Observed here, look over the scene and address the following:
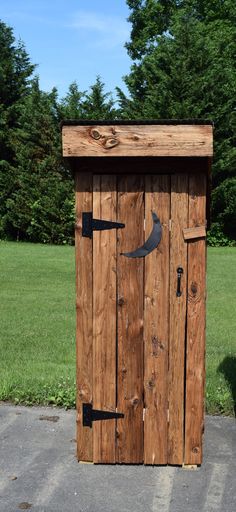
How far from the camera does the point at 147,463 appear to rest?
3490mm

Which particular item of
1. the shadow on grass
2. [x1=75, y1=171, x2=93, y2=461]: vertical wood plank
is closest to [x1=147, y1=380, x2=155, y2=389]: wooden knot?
[x1=75, y1=171, x2=93, y2=461]: vertical wood plank

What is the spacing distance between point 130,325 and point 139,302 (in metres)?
0.14

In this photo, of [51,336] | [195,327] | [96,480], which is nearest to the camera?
[96,480]

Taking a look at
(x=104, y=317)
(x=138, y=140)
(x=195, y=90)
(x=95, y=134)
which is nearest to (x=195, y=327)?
(x=104, y=317)

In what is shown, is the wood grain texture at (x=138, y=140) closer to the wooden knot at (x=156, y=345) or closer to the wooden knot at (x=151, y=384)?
the wooden knot at (x=156, y=345)

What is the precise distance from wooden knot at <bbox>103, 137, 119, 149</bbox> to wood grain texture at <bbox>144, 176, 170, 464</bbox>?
275 mm

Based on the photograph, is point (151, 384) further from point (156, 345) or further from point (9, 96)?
point (9, 96)

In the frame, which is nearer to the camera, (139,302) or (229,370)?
(139,302)

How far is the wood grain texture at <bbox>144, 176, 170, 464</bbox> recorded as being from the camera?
3.34m

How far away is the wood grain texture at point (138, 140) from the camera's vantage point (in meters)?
3.15

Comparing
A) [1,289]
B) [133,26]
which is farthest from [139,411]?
[133,26]

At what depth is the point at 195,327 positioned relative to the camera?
3396 mm

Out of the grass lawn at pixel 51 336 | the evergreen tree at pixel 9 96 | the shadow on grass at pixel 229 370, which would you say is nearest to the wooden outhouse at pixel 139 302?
the grass lawn at pixel 51 336

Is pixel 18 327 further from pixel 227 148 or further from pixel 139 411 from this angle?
pixel 227 148
